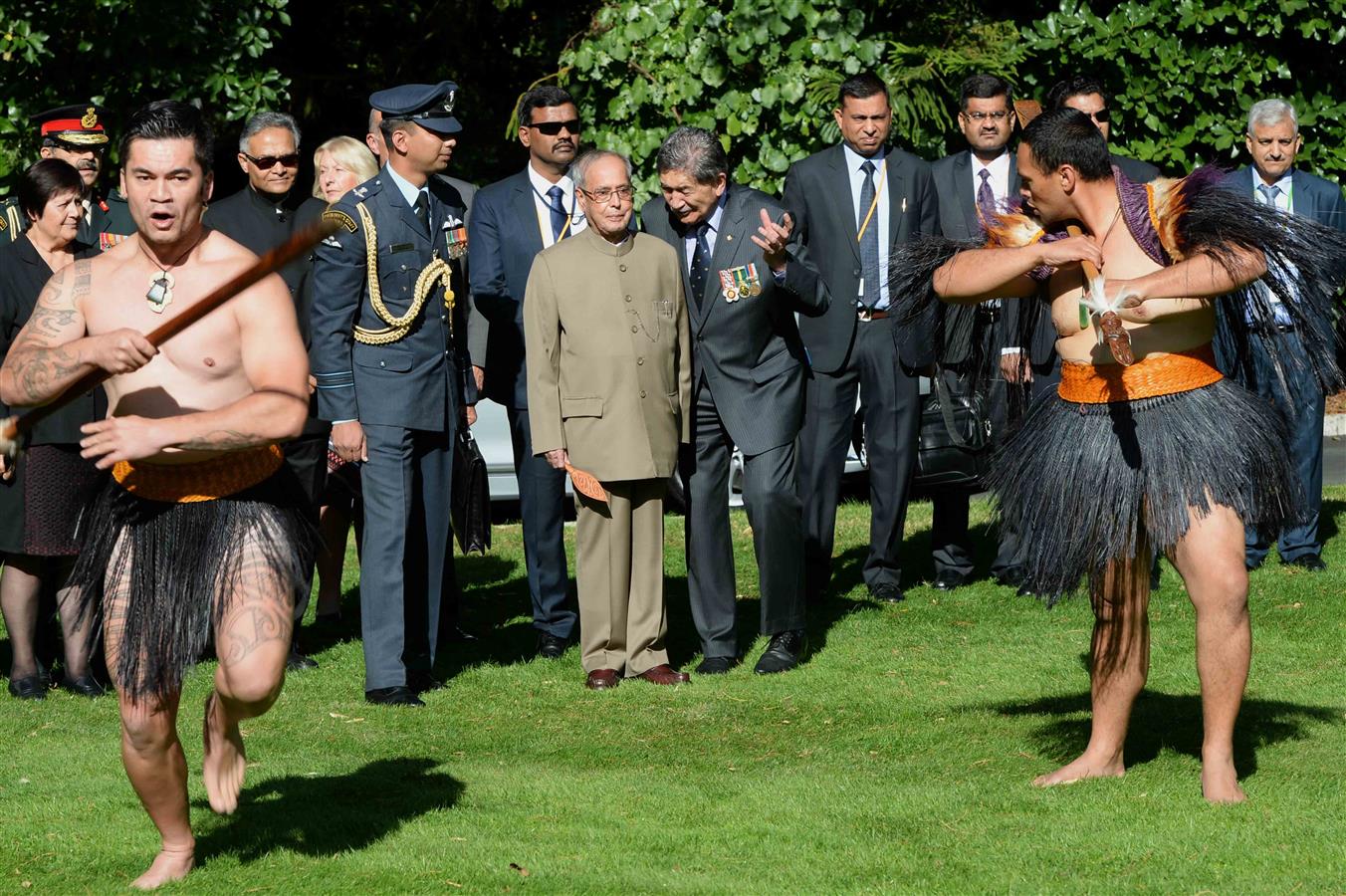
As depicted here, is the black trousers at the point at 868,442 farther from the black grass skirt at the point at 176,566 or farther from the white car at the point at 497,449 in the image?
the black grass skirt at the point at 176,566

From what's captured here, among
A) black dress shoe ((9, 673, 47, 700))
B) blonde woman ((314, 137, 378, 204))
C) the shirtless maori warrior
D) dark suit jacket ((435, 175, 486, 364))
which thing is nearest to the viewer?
the shirtless maori warrior

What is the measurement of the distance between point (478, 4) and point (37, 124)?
25.5 ft

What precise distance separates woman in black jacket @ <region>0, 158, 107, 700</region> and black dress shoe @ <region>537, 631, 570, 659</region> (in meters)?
1.92

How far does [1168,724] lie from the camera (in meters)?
6.59

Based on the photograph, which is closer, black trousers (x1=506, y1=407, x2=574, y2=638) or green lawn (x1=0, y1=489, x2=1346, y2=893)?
green lawn (x1=0, y1=489, x2=1346, y2=893)

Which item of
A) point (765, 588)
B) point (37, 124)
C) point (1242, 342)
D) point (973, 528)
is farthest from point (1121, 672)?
point (37, 124)

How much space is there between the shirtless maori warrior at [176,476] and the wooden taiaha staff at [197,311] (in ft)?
0.53

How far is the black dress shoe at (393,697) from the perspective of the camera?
737 cm

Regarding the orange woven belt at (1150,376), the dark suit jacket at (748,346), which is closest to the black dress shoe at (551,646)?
the dark suit jacket at (748,346)

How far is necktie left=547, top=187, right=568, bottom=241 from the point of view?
845cm

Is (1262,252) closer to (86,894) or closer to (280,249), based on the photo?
(280,249)

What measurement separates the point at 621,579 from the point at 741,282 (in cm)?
134

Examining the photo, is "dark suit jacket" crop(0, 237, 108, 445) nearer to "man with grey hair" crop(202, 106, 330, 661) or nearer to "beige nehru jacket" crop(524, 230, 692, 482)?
"man with grey hair" crop(202, 106, 330, 661)

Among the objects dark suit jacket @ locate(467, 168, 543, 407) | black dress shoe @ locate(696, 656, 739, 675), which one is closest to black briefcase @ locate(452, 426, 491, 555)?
dark suit jacket @ locate(467, 168, 543, 407)
